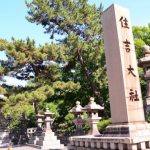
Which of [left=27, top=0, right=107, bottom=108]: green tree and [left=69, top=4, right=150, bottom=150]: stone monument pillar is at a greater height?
[left=27, top=0, right=107, bottom=108]: green tree

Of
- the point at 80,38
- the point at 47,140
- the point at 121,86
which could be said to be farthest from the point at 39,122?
the point at 121,86

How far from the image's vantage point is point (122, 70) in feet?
31.2

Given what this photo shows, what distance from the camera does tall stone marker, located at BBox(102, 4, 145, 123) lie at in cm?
938

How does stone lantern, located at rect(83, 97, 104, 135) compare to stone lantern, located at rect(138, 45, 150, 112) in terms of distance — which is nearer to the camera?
stone lantern, located at rect(83, 97, 104, 135)

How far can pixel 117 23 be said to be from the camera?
996 cm

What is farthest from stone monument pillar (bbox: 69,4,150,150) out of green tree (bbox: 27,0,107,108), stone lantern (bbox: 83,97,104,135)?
green tree (bbox: 27,0,107,108)

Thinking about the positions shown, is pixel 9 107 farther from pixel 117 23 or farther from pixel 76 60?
Result: pixel 117 23

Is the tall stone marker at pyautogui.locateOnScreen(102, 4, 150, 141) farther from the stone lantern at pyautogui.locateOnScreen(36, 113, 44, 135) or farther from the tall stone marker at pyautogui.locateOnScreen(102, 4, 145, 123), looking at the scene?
the stone lantern at pyautogui.locateOnScreen(36, 113, 44, 135)

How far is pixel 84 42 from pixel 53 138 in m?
10.8

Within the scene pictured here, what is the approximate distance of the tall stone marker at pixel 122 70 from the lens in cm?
938

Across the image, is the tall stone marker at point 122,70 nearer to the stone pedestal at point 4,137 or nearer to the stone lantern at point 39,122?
the stone lantern at point 39,122

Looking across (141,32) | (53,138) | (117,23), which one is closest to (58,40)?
(141,32)

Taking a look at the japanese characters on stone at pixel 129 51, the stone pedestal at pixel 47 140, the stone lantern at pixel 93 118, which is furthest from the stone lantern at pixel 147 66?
the japanese characters on stone at pixel 129 51

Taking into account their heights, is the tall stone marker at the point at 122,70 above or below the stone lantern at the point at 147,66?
below
